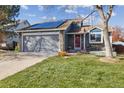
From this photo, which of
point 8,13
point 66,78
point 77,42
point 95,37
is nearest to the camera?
point 66,78

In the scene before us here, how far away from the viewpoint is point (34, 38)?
75.2 feet

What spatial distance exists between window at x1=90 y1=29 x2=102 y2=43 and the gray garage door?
309 centimetres

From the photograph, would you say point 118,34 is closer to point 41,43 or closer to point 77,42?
point 77,42

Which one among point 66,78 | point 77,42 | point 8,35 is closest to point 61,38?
point 77,42

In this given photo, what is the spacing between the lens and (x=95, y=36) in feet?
72.6

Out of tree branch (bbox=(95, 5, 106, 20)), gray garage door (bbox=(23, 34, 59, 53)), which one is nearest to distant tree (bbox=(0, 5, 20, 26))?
gray garage door (bbox=(23, 34, 59, 53))

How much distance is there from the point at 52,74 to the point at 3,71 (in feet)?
7.74

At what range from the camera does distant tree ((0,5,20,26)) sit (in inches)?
835

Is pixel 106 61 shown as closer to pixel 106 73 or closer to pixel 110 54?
pixel 110 54

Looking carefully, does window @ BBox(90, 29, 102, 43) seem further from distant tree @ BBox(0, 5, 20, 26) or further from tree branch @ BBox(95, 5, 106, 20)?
distant tree @ BBox(0, 5, 20, 26)

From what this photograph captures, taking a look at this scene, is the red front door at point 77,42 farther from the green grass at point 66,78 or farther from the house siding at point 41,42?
the green grass at point 66,78

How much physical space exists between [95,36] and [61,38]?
312cm
